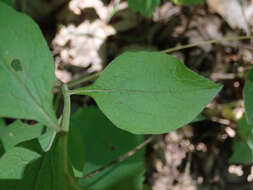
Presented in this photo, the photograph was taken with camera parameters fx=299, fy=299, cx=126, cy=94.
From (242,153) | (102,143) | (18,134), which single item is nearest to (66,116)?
(18,134)

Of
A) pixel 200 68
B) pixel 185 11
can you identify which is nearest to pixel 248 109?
pixel 200 68

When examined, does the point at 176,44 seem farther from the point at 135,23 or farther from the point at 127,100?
the point at 127,100

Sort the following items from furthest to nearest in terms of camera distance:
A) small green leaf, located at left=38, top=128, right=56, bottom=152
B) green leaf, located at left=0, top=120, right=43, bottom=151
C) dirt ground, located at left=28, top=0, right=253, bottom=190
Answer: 1. dirt ground, located at left=28, top=0, right=253, bottom=190
2. green leaf, located at left=0, top=120, right=43, bottom=151
3. small green leaf, located at left=38, top=128, right=56, bottom=152

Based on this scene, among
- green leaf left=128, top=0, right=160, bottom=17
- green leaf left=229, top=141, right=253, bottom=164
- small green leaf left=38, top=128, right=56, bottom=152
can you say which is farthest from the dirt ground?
small green leaf left=38, top=128, right=56, bottom=152

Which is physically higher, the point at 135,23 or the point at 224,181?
the point at 135,23

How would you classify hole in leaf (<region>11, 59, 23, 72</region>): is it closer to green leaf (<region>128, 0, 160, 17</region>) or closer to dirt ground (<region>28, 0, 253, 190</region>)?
green leaf (<region>128, 0, 160, 17</region>)

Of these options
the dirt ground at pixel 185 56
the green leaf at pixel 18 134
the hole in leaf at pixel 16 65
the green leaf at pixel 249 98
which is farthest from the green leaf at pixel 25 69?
→ the dirt ground at pixel 185 56

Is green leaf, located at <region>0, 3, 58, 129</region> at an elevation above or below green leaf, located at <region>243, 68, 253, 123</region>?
above
